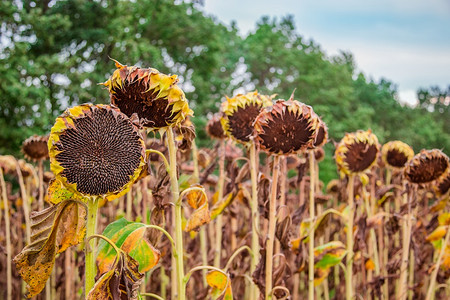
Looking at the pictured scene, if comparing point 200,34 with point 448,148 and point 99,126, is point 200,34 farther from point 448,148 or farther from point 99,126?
point 99,126

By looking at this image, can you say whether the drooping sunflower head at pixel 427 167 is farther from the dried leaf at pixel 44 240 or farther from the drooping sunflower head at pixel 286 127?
the dried leaf at pixel 44 240

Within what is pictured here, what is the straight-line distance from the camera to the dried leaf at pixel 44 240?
1.07 metres

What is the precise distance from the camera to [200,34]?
674 inches

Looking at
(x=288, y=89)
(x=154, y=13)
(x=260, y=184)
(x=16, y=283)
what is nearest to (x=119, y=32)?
(x=154, y=13)

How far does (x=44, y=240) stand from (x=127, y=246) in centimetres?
22

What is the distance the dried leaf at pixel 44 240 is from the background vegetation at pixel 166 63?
31.3 ft

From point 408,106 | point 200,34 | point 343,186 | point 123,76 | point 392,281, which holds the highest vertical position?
point 200,34

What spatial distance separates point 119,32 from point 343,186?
12.1 m

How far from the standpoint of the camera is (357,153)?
212cm

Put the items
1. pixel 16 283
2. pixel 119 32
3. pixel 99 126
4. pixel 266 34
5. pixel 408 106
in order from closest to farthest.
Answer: pixel 99 126, pixel 16 283, pixel 119 32, pixel 266 34, pixel 408 106

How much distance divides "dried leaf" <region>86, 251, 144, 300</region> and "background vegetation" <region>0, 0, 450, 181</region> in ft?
31.3

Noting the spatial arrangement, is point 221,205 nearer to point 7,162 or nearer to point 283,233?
point 283,233

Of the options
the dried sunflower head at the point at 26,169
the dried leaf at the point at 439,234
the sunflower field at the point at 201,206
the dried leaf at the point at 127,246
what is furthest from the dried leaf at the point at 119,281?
the dried sunflower head at the point at 26,169

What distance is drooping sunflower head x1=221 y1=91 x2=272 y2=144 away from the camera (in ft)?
6.15
